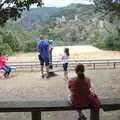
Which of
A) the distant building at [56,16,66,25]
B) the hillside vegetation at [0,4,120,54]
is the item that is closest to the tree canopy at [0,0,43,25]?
the hillside vegetation at [0,4,120,54]

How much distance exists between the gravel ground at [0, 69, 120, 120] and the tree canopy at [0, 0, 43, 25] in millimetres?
3941

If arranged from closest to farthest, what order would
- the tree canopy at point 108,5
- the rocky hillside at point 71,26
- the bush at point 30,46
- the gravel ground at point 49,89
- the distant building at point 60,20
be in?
the gravel ground at point 49,89, the tree canopy at point 108,5, the bush at point 30,46, the rocky hillside at point 71,26, the distant building at point 60,20

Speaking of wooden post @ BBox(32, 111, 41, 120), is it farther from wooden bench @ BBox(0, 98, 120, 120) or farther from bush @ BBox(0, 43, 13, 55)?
bush @ BBox(0, 43, 13, 55)

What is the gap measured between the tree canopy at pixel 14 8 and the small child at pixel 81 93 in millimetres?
1553

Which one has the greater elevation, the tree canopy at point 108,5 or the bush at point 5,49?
the tree canopy at point 108,5

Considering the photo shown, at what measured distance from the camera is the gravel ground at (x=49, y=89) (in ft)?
35.2

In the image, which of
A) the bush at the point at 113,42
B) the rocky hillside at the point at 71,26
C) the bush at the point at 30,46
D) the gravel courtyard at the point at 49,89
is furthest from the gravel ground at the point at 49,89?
the rocky hillside at the point at 71,26

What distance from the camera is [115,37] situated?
36.1 metres

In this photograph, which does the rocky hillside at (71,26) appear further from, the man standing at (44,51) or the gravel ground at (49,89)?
the man standing at (44,51)

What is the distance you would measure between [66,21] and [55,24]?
7.02 feet

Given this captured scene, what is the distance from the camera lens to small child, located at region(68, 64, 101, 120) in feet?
25.7

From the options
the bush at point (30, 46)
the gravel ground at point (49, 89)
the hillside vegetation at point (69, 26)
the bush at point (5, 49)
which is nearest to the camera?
the gravel ground at point (49, 89)

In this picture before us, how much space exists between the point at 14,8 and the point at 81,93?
197 centimetres

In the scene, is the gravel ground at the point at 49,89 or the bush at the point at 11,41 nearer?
the gravel ground at the point at 49,89
